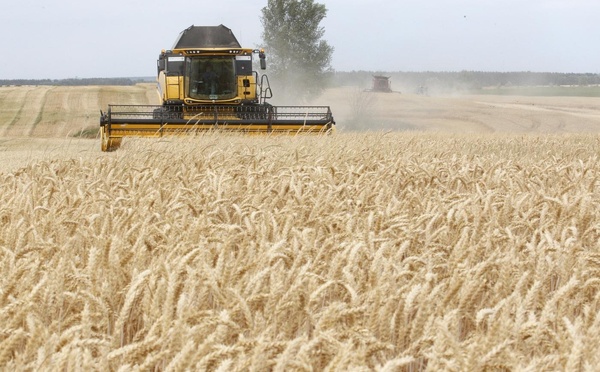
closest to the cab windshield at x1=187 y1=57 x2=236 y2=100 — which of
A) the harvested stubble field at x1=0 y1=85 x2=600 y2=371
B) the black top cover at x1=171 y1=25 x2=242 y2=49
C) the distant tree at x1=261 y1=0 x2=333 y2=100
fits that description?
the black top cover at x1=171 y1=25 x2=242 y2=49

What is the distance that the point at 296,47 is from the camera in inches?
1849

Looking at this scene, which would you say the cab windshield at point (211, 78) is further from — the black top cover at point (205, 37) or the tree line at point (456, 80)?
the tree line at point (456, 80)

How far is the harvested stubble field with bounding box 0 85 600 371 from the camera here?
1897mm

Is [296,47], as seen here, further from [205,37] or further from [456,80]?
[456,80]

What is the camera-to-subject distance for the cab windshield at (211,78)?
16828 millimetres

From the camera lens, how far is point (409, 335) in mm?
2287

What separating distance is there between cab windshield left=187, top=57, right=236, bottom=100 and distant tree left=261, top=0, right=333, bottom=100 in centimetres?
2848

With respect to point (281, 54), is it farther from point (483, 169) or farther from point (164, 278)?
point (164, 278)

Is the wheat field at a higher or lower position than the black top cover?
lower

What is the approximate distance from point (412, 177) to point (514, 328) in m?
3.74

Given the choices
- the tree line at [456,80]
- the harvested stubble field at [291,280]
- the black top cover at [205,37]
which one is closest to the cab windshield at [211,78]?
the black top cover at [205,37]

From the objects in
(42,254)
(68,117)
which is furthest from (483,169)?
(68,117)

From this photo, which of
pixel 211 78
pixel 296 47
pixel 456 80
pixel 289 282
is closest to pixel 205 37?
Answer: pixel 211 78

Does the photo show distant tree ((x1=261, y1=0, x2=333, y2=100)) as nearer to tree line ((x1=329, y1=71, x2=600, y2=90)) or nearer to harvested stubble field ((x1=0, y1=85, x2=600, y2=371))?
tree line ((x1=329, y1=71, x2=600, y2=90))
